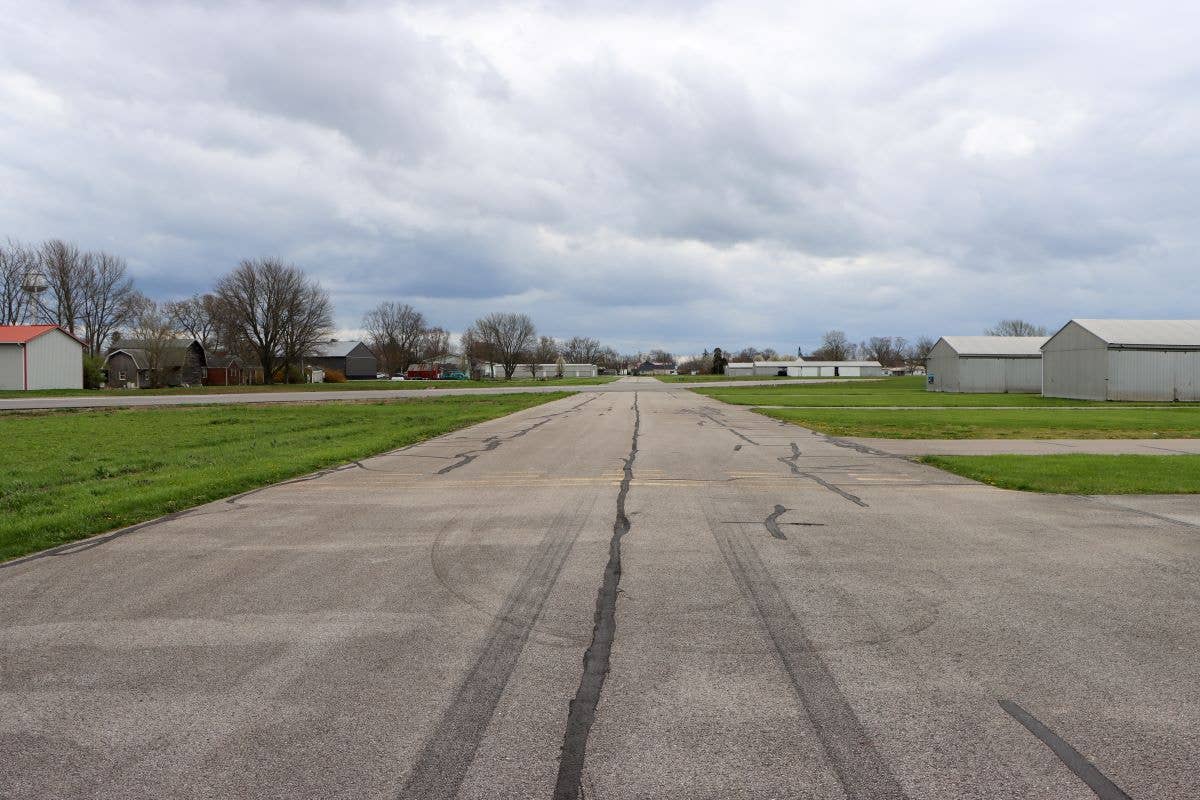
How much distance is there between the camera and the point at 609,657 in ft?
14.7

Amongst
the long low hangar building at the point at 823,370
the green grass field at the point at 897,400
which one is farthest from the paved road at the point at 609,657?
the long low hangar building at the point at 823,370

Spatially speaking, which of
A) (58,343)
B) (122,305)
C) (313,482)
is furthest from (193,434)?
(122,305)

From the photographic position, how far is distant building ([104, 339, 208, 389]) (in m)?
71.9

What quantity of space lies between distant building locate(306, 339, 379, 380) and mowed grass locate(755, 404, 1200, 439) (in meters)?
95.9

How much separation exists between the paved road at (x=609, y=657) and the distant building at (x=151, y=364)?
73.5 metres

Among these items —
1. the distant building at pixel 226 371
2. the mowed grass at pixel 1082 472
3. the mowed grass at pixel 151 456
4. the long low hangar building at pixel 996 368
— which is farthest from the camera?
the distant building at pixel 226 371

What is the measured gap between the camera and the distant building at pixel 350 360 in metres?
114

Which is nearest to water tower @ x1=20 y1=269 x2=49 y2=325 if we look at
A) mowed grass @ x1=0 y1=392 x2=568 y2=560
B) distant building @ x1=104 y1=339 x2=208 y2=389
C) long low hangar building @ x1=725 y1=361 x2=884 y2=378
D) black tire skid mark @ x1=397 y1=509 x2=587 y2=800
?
distant building @ x1=104 y1=339 x2=208 y2=389

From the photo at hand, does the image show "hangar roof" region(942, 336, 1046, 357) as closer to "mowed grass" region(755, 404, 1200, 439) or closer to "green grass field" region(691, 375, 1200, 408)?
"green grass field" region(691, 375, 1200, 408)

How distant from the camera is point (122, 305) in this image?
263 feet

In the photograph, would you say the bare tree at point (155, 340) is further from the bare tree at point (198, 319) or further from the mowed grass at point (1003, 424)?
the mowed grass at point (1003, 424)

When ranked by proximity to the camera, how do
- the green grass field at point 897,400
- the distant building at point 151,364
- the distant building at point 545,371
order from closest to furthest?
1. the green grass field at point 897,400
2. the distant building at point 151,364
3. the distant building at point 545,371

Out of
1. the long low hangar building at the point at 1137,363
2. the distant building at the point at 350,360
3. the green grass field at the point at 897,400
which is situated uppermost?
the distant building at the point at 350,360

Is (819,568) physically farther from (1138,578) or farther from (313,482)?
(313,482)
